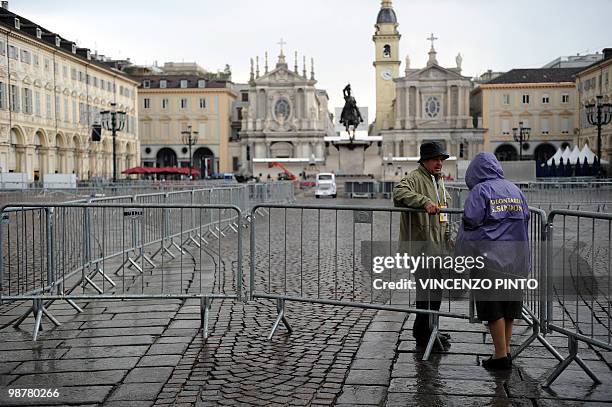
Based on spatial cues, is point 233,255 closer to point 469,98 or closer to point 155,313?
point 155,313

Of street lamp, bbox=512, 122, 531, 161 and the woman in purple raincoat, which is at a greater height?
street lamp, bbox=512, 122, 531, 161

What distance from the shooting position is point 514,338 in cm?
710

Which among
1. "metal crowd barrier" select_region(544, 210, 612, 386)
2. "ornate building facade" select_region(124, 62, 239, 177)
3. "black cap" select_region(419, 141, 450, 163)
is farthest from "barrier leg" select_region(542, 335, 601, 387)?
"ornate building facade" select_region(124, 62, 239, 177)

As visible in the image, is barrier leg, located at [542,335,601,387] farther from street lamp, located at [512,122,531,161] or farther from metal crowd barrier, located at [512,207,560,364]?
street lamp, located at [512,122,531,161]

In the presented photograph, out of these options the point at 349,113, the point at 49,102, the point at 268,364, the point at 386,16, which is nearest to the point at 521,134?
the point at 349,113

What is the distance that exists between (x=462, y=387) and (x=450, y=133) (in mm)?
93601

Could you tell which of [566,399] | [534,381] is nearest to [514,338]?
[534,381]

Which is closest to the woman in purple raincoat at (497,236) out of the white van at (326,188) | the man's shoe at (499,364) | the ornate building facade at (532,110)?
the man's shoe at (499,364)

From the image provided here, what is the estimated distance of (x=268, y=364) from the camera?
20.4 feet

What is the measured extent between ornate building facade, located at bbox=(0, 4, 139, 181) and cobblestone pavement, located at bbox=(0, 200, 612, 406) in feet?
153

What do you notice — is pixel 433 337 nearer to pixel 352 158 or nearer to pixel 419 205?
pixel 419 205

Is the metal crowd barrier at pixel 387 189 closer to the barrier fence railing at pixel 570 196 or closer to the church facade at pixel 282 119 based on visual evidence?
the barrier fence railing at pixel 570 196

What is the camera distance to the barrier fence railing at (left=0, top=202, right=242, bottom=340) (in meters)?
7.76

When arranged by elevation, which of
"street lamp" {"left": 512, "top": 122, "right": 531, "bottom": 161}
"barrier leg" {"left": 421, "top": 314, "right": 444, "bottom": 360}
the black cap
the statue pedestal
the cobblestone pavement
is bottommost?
the cobblestone pavement
